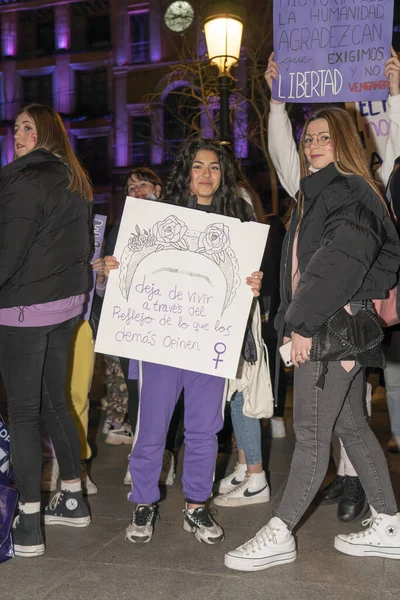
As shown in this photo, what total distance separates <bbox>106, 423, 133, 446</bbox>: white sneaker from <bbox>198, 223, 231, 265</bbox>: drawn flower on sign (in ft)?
8.78

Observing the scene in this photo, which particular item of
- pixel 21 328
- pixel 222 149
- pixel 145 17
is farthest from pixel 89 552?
pixel 145 17

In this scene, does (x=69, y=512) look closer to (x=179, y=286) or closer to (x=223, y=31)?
(x=179, y=286)

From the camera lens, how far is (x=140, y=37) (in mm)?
31625

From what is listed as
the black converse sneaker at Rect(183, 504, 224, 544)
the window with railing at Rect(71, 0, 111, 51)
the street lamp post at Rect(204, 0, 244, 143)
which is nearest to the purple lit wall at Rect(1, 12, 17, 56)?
the window with railing at Rect(71, 0, 111, 51)

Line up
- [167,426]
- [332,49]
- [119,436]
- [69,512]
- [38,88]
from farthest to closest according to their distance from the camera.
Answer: [38,88], [119,436], [332,49], [69,512], [167,426]

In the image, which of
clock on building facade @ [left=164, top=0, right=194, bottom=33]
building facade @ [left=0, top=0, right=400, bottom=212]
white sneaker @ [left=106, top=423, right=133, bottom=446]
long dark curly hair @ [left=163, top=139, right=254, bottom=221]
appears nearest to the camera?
long dark curly hair @ [left=163, top=139, right=254, bottom=221]

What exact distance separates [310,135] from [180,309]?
1050mm

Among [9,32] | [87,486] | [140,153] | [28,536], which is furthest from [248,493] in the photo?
[9,32]

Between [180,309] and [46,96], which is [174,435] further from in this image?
[46,96]

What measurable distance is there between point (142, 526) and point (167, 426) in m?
0.51

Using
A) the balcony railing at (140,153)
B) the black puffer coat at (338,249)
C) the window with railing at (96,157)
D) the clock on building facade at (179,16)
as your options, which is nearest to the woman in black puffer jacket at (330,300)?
the black puffer coat at (338,249)

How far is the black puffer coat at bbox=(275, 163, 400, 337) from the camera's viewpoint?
3217mm

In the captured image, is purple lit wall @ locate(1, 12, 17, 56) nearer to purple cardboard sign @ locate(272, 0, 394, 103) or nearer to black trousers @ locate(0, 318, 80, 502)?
purple cardboard sign @ locate(272, 0, 394, 103)

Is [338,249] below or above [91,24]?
below
